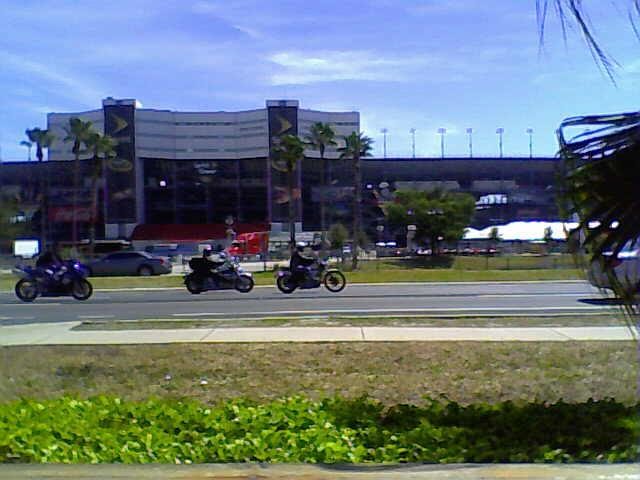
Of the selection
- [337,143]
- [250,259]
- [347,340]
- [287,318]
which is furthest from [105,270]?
[347,340]

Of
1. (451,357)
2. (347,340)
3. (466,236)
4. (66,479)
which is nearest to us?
(66,479)

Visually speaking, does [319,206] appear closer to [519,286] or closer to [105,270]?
[105,270]

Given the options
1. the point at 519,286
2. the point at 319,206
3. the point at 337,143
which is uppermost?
the point at 337,143

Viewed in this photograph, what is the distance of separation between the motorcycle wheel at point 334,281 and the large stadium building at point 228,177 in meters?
8.52

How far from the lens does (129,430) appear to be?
19.2 ft

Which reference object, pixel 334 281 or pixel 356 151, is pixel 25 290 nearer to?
pixel 334 281

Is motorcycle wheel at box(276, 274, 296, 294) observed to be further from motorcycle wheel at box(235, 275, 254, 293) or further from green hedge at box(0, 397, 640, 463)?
green hedge at box(0, 397, 640, 463)

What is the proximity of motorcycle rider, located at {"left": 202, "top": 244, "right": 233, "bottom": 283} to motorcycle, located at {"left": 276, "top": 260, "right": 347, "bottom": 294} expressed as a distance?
4.87ft

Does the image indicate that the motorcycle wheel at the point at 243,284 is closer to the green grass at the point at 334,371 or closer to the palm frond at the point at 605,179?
the green grass at the point at 334,371

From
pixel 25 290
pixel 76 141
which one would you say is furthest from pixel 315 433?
pixel 76 141

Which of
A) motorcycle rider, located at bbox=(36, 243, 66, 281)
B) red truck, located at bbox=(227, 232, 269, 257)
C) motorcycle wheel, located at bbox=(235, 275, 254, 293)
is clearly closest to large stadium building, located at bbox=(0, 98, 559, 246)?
motorcycle rider, located at bbox=(36, 243, 66, 281)

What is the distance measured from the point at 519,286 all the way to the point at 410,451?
20.7 metres

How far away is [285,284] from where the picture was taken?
2234cm

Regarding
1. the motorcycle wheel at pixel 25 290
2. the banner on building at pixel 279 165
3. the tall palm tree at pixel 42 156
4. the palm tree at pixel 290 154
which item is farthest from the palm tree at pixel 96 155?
the motorcycle wheel at pixel 25 290
